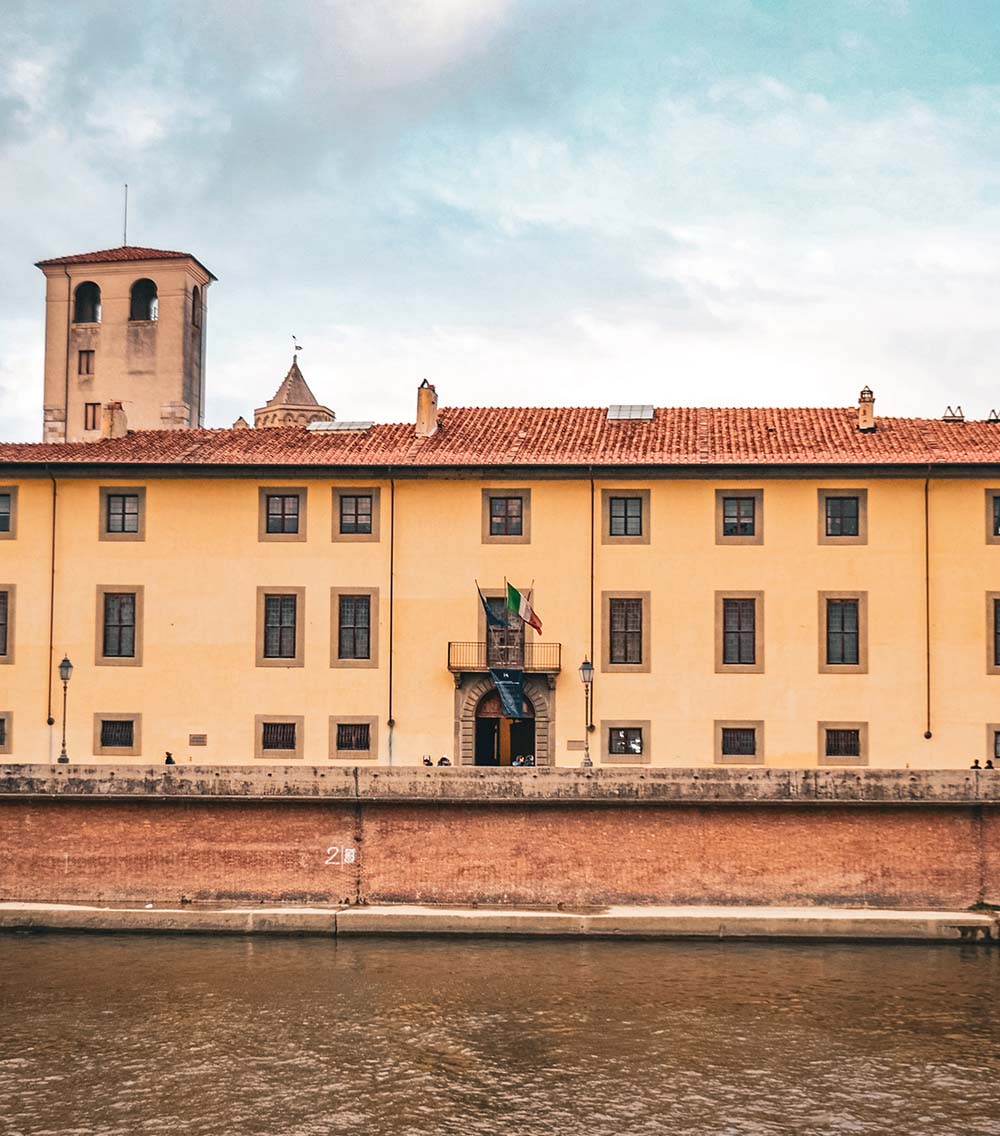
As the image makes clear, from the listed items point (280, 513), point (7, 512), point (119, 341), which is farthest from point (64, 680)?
point (119, 341)

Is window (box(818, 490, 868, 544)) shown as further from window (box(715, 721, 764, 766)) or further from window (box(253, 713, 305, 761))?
window (box(253, 713, 305, 761))

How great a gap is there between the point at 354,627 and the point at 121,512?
688cm

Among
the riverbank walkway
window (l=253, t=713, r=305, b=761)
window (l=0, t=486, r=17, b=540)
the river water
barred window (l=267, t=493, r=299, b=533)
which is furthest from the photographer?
window (l=0, t=486, r=17, b=540)

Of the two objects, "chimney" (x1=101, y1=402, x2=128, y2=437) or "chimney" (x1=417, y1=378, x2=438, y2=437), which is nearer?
"chimney" (x1=417, y1=378, x2=438, y2=437)

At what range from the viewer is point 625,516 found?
128 ft

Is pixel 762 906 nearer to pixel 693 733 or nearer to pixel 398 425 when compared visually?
pixel 693 733

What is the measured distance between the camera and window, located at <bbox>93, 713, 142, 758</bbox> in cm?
3916

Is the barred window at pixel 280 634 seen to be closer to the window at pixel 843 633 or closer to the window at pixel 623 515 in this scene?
the window at pixel 623 515

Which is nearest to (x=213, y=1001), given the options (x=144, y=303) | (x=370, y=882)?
(x=370, y=882)

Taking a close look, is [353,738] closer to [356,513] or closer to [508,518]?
[356,513]

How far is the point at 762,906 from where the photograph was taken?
31.5m

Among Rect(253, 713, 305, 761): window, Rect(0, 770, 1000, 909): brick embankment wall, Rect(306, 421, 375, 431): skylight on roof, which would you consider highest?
Rect(306, 421, 375, 431): skylight on roof

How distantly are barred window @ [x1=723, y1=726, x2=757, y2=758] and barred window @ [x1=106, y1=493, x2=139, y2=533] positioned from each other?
1608 cm

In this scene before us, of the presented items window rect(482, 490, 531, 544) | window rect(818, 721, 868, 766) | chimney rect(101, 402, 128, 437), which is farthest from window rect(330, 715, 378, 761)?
window rect(818, 721, 868, 766)
